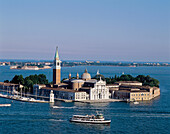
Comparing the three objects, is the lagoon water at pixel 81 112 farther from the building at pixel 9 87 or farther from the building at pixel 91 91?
the building at pixel 9 87

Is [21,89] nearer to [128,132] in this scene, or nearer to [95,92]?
[95,92]

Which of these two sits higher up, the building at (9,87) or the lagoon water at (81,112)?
the building at (9,87)

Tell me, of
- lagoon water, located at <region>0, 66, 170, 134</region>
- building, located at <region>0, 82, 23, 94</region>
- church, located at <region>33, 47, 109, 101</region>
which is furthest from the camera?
building, located at <region>0, 82, 23, 94</region>

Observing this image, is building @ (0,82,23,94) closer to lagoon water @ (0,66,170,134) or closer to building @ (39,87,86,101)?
building @ (39,87,86,101)

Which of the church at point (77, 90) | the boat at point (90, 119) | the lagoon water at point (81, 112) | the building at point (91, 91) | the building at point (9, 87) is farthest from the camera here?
the building at point (9, 87)

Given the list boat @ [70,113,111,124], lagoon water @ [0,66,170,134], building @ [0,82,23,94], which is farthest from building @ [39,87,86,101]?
boat @ [70,113,111,124]

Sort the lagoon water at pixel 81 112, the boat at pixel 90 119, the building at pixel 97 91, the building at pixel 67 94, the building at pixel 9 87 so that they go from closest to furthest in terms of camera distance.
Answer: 1. the lagoon water at pixel 81 112
2. the boat at pixel 90 119
3. the building at pixel 67 94
4. the building at pixel 97 91
5. the building at pixel 9 87

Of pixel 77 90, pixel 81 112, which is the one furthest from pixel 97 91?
pixel 81 112

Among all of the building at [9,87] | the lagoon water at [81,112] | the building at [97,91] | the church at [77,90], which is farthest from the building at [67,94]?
the building at [9,87]

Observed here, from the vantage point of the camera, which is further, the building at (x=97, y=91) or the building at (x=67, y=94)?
the building at (x=97, y=91)

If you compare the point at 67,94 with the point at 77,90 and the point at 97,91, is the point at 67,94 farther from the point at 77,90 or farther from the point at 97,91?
the point at 97,91

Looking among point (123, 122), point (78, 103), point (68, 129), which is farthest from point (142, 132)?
point (78, 103)
